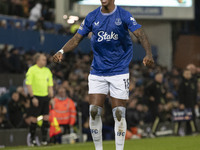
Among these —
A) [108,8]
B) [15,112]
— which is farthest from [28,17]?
[108,8]

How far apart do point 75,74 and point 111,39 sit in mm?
12296

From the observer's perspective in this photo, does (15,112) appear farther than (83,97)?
No

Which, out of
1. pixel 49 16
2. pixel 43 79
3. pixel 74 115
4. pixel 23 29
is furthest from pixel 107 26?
pixel 49 16

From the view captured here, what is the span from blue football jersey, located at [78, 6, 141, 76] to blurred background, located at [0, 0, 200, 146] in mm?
4741

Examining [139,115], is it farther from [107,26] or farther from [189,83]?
[107,26]

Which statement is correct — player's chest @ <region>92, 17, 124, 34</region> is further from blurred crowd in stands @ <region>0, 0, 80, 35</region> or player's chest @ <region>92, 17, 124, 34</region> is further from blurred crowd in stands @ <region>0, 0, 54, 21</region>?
blurred crowd in stands @ <region>0, 0, 54, 21</region>

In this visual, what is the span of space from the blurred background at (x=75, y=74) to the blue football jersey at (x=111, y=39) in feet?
15.6

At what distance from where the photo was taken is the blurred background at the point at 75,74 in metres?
14.9

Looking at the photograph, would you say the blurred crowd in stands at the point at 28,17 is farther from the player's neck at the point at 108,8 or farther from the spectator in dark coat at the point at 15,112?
the player's neck at the point at 108,8

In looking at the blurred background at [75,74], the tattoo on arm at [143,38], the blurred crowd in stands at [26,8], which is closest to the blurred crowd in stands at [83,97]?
the blurred background at [75,74]

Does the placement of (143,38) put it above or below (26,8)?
below

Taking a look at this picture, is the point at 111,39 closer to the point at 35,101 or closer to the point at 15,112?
the point at 35,101

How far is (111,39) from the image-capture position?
765 centimetres

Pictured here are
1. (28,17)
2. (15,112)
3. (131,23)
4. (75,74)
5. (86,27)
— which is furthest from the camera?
(28,17)
